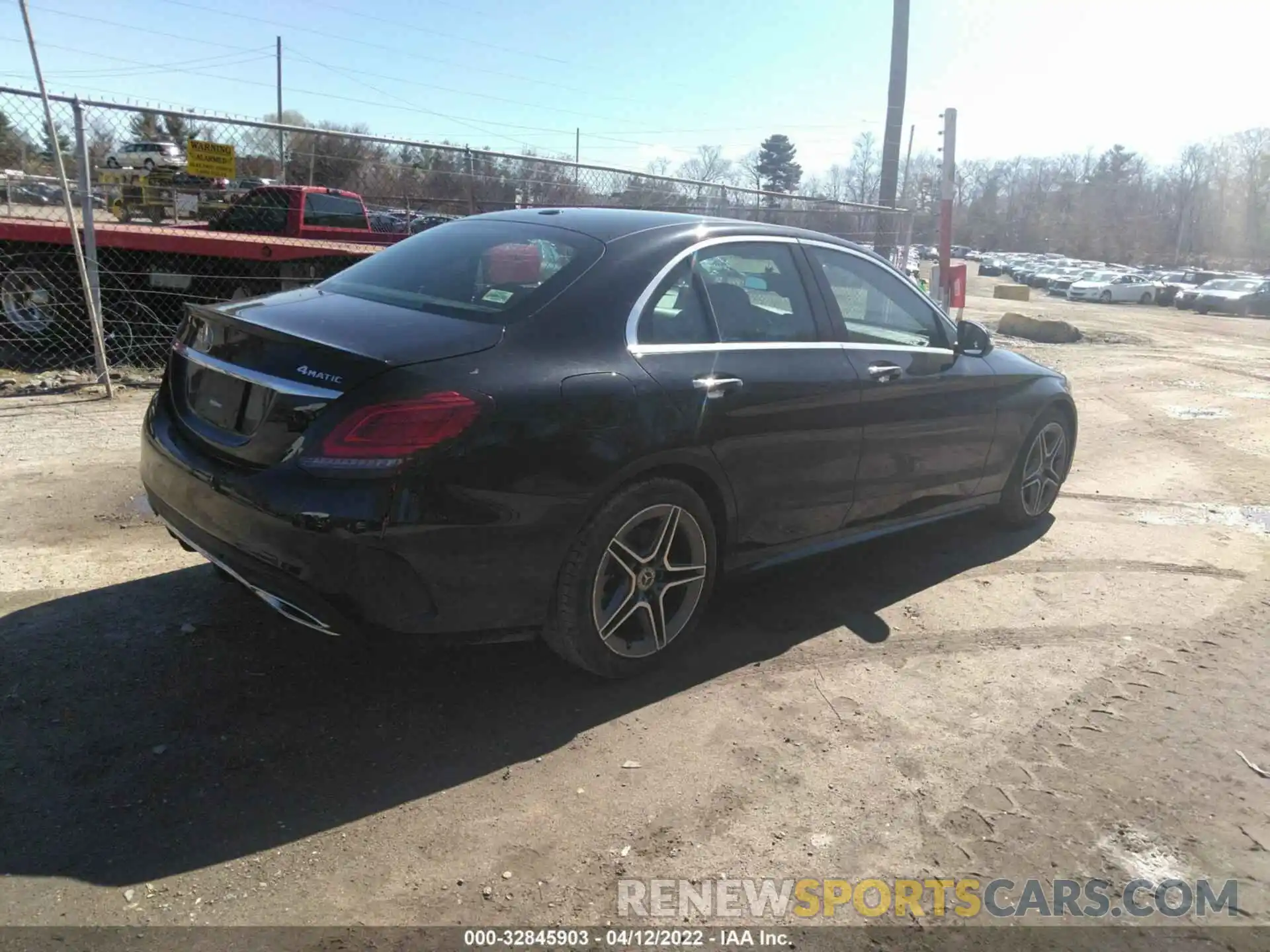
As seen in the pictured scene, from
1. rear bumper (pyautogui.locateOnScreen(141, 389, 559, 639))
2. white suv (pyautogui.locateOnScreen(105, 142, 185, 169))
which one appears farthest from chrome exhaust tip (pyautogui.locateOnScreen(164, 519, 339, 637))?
white suv (pyautogui.locateOnScreen(105, 142, 185, 169))

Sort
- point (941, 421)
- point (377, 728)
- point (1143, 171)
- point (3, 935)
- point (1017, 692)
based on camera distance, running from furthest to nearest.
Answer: point (1143, 171) < point (941, 421) < point (1017, 692) < point (377, 728) < point (3, 935)

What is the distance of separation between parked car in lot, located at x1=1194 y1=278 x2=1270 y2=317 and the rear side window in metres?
36.2

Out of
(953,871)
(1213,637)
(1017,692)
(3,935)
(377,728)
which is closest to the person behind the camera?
(3,935)

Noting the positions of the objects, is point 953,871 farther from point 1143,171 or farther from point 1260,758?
point 1143,171

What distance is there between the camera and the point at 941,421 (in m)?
4.66

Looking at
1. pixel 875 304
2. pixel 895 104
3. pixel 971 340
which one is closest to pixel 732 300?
pixel 875 304

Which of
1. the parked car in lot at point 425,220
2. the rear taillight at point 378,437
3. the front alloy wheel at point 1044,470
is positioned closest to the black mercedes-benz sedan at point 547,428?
the rear taillight at point 378,437

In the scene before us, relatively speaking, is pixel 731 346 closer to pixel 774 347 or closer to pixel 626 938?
pixel 774 347

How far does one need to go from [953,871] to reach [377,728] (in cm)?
182

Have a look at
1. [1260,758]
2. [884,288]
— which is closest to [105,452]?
[884,288]

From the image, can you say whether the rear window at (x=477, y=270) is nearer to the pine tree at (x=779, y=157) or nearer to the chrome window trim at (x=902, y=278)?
the chrome window trim at (x=902, y=278)

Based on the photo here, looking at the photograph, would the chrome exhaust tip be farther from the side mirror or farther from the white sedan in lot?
the white sedan in lot

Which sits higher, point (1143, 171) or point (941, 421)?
point (1143, 171)

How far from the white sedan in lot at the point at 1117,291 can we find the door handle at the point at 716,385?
1711 inches
